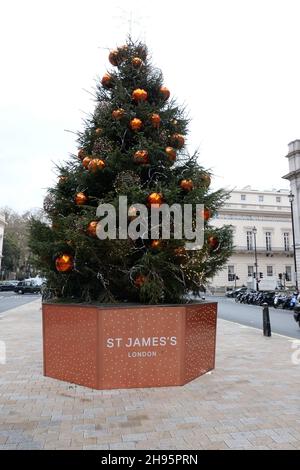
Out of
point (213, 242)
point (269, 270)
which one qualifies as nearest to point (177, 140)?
point (213, 242)

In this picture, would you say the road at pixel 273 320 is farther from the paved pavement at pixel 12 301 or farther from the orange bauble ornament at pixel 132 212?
the paved pavement at pixel 12 301

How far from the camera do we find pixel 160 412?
4785 millimetres

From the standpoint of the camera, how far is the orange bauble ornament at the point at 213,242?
6.49m

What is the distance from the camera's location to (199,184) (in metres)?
6.83

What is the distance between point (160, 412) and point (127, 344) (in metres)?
1.15

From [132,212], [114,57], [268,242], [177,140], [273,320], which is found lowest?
[273,320]

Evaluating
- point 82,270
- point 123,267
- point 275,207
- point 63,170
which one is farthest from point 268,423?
point 275,207

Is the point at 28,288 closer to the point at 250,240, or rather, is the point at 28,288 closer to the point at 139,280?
the point at 139,280

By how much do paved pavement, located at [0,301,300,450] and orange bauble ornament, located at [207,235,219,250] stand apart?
2026 millimetres

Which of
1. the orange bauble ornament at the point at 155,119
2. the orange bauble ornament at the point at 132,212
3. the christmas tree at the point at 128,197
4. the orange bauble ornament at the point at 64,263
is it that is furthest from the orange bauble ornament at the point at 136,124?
the orange bauble ornament at the point at 64,263

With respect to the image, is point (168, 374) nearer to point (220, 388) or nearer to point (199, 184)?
point (220, 388)

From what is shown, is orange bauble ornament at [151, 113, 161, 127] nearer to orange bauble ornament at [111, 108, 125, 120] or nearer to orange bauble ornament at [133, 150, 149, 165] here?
orange bauble ornament at [111, 108, 125, 120]

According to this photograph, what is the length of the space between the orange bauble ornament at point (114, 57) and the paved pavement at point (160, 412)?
5436 millimetres
